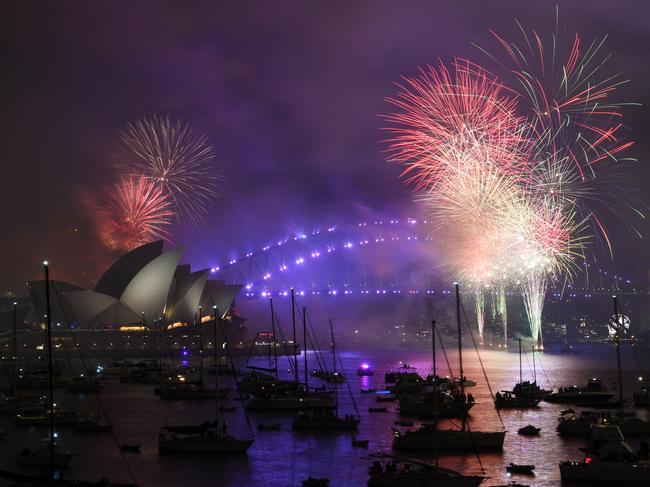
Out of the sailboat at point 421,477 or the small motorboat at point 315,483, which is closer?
the sailboat at point 421,477

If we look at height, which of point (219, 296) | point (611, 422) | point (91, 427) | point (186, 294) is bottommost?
point (611, 422)

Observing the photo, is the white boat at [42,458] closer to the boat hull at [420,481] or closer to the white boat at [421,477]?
the white boat at [421,477]

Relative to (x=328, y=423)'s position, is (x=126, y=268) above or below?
above

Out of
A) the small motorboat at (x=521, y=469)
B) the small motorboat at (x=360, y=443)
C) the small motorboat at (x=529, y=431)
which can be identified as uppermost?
the small motorboat at (x=360, y=443)

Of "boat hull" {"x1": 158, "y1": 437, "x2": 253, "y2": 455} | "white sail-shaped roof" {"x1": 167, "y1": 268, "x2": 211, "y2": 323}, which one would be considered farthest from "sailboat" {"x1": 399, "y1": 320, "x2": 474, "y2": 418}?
"white sail-shaped roof" {"x1": 167, "y1": 268, "x2": 211, "y2": 323}

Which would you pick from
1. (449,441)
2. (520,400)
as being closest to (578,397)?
(520,400)

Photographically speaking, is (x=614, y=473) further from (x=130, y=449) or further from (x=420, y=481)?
(x=130, y=449)

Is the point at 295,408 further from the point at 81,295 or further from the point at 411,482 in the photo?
the point at 81,295

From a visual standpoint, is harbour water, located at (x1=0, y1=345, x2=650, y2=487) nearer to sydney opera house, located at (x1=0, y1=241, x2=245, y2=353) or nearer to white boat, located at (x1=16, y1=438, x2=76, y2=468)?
white boat, located at (x1=16, y1=438, x2=76, y2=468)

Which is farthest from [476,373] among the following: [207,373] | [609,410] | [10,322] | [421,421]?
[10,322]

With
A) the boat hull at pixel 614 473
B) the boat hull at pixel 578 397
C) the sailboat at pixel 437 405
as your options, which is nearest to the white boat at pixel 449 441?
the boat hull at pixel 614 473
